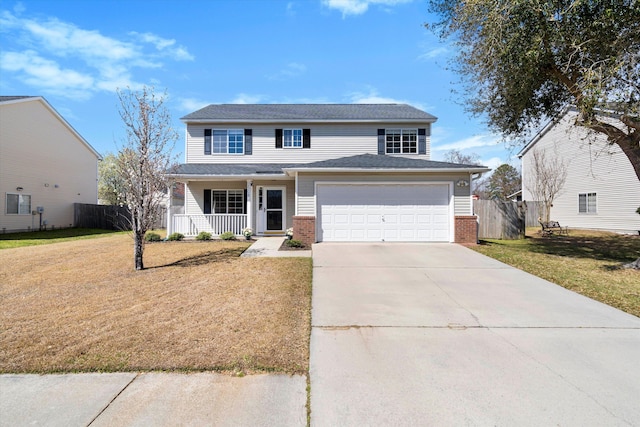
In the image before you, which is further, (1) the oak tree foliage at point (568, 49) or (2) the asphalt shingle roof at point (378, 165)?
(2) the asphalt shingle roof at point (378, 165)

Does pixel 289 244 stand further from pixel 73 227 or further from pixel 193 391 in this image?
pixel 73 227

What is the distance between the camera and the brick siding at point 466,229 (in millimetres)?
11680

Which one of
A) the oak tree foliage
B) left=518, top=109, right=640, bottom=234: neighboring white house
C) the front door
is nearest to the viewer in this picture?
the oak tree foliage

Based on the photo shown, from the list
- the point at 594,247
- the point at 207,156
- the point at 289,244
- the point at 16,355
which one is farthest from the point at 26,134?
the point at 594,247

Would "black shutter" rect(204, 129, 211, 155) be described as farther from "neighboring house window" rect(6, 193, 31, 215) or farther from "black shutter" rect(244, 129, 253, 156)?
"neighboring house window" rect(6, 193, 31, 215)

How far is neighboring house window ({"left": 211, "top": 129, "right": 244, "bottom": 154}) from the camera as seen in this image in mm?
15898

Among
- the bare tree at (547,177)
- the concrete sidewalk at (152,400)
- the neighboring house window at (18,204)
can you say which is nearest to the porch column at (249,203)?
the concrete sidewalk at (152,400)

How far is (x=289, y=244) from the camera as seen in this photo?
423 inches

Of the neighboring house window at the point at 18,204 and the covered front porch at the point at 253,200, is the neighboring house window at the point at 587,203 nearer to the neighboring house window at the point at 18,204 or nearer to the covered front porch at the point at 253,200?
the covered front porch at the point at 253,200

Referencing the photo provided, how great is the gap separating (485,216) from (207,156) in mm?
13876

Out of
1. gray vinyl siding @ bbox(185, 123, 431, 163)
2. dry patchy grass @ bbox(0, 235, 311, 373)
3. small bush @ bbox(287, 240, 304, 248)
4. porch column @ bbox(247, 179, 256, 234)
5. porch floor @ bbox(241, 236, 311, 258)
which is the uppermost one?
gray vinyl siding @ bbox(185, 123, 431, 163)

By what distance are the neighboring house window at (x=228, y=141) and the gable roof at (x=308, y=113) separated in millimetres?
610

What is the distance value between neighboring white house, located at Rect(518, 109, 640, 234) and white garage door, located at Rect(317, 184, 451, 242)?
26.8 feet

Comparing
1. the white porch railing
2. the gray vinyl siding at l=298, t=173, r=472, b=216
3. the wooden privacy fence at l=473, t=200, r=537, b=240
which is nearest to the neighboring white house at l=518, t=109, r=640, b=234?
the wooden privacy fence at l=473, t=200, r=537, b=240
